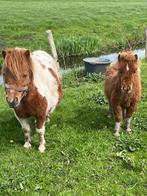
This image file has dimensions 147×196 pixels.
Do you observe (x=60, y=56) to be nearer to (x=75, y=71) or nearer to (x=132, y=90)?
(x=75, y=71)

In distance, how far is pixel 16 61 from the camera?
6910 millimetres

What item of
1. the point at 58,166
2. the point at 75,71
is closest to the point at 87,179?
the point at 58,166

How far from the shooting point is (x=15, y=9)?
3028 cm

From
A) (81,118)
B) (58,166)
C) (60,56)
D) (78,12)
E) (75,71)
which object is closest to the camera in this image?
(58,166)

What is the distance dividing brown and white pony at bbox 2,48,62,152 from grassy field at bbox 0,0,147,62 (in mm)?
10733

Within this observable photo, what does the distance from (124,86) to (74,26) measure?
18290mm

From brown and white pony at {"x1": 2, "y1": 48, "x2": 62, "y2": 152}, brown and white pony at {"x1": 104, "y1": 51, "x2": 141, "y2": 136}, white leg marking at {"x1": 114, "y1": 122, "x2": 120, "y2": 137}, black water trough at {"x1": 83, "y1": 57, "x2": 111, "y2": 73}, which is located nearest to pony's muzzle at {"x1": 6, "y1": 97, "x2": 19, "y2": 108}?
brown and white pony at {"x1": 2, "y1": 48, "x2": 62, "y2": 152}

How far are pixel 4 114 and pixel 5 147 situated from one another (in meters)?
2.17

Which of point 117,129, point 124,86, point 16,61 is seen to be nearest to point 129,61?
point 124,86

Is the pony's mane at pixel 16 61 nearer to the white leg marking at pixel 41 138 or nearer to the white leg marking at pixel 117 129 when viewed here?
the white leg marking at pixel 41 138

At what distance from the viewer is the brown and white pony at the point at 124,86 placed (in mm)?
7820

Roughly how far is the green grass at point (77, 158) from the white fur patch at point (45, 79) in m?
0.89

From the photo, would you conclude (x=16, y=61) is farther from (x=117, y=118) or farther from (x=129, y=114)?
(x=129, y=114)

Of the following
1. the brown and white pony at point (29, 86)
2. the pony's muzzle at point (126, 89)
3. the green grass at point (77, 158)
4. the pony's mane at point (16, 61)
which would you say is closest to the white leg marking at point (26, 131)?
the brown and white pony at point (29, 86)
